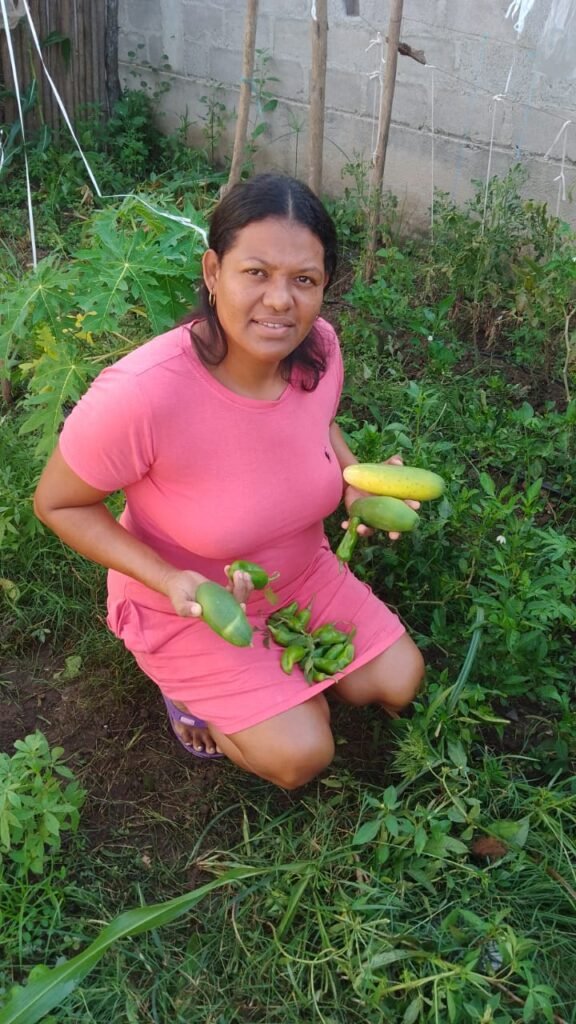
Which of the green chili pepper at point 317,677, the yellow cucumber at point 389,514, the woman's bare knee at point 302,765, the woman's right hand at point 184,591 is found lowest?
the woman's bare knee at point 302,765

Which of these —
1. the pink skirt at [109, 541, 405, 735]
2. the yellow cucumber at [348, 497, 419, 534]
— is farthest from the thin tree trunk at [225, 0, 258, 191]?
the pink skirt at [109, 541, 405, 735]

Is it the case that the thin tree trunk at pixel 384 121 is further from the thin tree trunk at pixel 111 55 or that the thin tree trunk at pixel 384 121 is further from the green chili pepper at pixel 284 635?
the thin tree trunk at pixel 111 55

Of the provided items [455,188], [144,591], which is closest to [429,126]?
[455,188]

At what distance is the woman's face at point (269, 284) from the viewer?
1.94m

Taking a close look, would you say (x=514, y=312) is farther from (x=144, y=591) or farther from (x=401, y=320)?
(x=144, y=591)

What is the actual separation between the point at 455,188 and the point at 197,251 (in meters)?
2.61

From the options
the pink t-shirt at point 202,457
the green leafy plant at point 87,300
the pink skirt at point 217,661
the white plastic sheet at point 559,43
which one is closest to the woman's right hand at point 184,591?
the pink t-shirt at point 202,457

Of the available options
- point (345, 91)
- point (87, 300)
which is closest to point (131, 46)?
point (345, 91)

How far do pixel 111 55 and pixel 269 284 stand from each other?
5490 mm

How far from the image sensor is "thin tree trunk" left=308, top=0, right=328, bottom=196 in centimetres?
355

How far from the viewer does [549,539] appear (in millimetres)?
2395

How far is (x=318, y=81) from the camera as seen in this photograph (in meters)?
3.67

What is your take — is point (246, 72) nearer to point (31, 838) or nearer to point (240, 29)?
point (240, 29)

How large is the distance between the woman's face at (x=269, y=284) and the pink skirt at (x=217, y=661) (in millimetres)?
723
